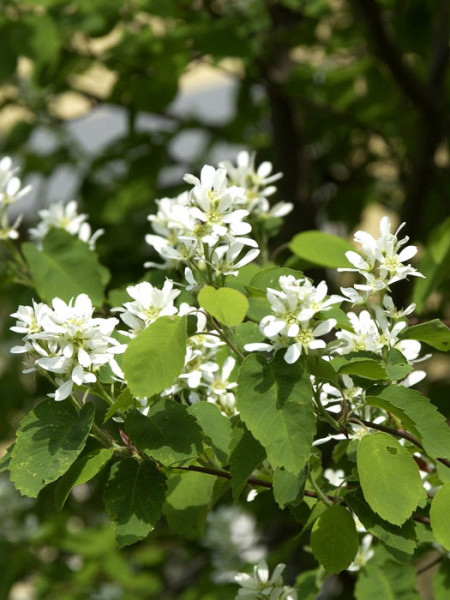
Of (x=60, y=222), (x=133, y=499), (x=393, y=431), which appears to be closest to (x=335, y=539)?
(x=393, y=431)

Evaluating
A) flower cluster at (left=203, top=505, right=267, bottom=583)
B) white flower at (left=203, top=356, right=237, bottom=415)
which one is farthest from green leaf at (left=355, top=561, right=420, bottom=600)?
flower cluster at (left=203, top=505, right=267, bottom=583)

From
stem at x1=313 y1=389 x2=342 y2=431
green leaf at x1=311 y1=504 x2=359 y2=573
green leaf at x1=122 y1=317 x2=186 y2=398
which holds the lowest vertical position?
green leaf at x1=311 y1=504 x2=359 y2=573

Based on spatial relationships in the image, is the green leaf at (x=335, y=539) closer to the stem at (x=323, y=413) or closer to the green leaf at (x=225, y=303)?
the stem at (x=323, y=413)

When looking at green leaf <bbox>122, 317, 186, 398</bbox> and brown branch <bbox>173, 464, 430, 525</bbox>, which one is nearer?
green leaf <bbox>122, 317, 186, 398</bbox>

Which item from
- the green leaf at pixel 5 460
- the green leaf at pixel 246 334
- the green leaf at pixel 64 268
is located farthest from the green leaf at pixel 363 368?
the green leaf at pixel 64 268

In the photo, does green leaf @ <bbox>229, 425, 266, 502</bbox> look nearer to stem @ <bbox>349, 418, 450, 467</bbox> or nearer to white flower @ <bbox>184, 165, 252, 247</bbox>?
stem @ <bbox>349, 418, 450, 467</bbox>

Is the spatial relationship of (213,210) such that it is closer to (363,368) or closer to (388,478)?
(363,368)

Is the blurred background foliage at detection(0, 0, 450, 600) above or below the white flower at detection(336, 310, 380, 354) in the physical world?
below
